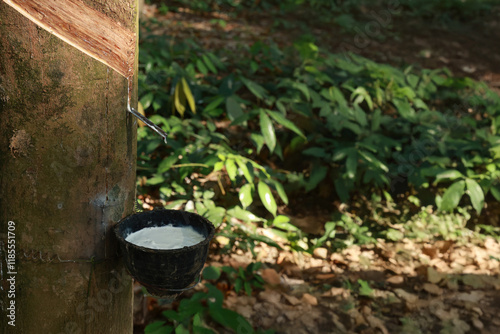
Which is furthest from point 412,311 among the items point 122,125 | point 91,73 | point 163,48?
point 163,48

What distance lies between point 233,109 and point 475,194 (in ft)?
5.93

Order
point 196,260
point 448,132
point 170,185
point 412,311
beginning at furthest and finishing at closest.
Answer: point 448,132, point 170,185, point 412,311, point 196,260

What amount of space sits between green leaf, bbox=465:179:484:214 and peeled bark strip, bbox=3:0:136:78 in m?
2.57

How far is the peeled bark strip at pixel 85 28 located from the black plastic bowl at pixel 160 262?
0.47 m

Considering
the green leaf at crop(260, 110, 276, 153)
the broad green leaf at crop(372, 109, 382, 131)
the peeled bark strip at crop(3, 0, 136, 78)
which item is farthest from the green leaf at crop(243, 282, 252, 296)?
the broad green leaf at crop(372, 109, 382, 131)

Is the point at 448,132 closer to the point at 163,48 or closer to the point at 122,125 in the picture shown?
the point at 163,48

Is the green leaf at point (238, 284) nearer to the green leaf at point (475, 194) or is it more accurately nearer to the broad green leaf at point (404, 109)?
the green leaf at point (475, 194)

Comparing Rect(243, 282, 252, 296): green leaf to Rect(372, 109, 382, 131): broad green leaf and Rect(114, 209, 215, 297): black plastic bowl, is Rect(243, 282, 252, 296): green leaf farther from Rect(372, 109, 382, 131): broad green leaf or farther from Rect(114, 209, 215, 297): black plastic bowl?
Rect(372, 109, 382, 131): broad green leaf

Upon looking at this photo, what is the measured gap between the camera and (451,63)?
662cm

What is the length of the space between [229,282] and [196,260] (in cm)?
125

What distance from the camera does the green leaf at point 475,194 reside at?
2967 millimetres

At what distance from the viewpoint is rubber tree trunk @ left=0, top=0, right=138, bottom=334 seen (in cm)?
109

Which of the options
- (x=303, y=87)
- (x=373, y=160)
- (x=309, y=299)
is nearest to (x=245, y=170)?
(x=309, y=299)

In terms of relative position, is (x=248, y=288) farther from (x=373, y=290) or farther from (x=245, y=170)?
(x=373, y=290)
